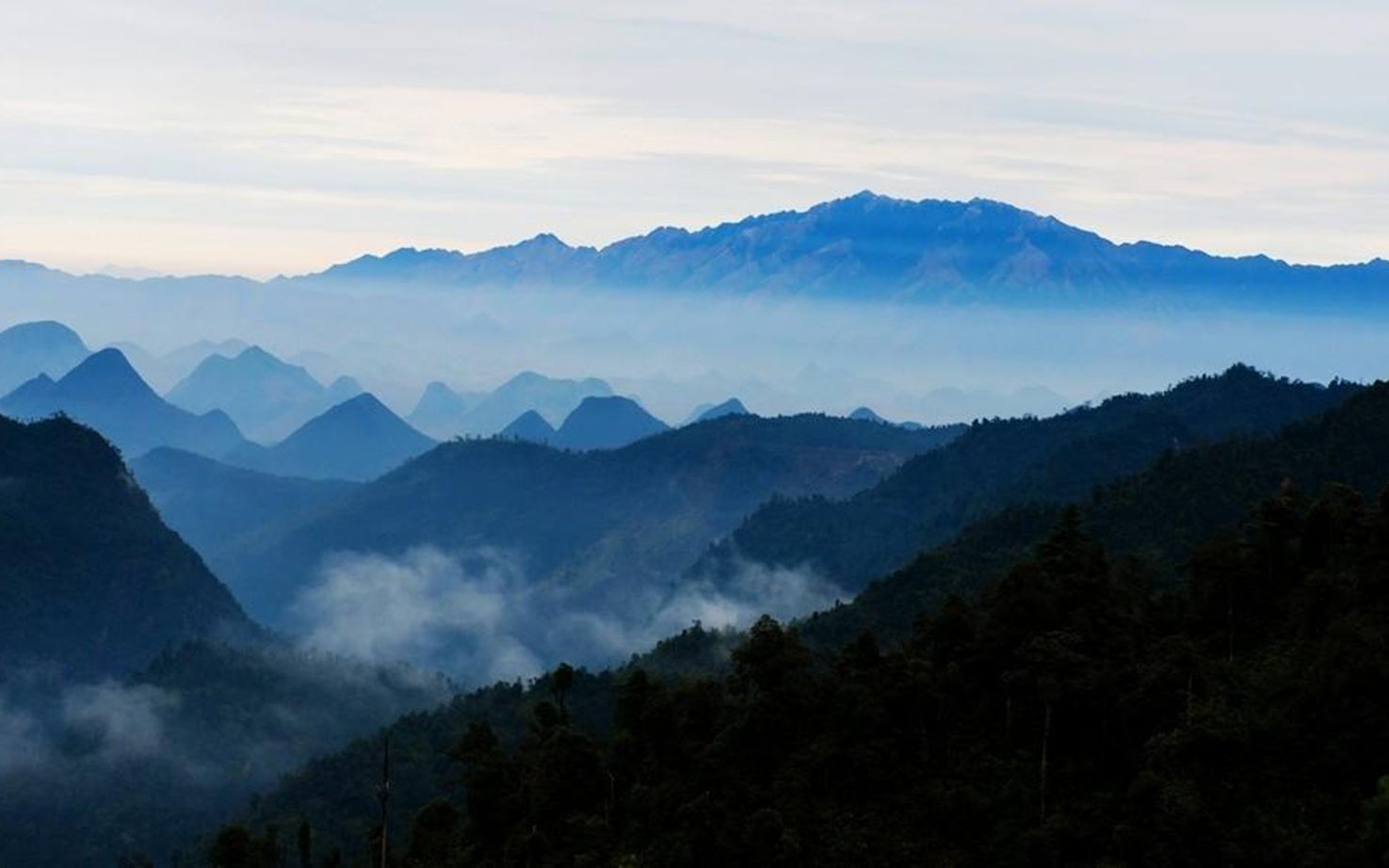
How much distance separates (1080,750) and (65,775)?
158621 millimetres

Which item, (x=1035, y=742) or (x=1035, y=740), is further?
(x=1035, y=740)

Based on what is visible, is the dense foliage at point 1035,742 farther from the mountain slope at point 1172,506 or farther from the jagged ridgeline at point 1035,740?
the mountain slope at point 1172,506

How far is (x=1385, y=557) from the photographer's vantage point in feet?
218

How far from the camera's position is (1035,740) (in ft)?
221

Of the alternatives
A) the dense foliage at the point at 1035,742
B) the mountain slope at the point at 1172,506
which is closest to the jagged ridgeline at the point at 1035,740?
the dense foliage at the point at 1035,742

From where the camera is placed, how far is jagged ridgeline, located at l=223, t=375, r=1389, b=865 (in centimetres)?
5784

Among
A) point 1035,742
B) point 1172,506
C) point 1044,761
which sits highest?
point 1172,506

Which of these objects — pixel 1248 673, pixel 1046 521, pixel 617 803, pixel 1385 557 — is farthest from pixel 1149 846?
pixel 1046 521

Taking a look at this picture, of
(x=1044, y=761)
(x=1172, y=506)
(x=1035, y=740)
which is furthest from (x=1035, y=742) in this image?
(x=1172, y=506)

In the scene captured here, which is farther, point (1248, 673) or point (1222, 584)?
point (1222, 584)

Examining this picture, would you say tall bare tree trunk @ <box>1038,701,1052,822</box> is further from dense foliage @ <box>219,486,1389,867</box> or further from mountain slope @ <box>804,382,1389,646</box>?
mountain slope @ <box>804,382,1389,646</box>

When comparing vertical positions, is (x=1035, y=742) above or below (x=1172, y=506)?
below

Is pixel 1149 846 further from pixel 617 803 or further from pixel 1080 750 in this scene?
pixel 617 803

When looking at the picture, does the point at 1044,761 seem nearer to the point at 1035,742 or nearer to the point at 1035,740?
the point at 1035,742
